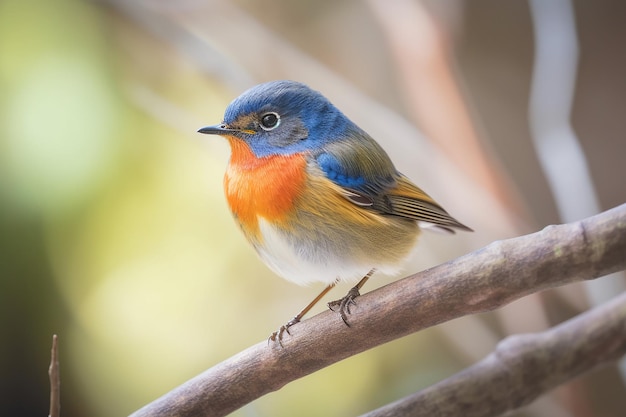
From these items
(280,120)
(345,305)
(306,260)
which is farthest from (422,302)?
(280,120)

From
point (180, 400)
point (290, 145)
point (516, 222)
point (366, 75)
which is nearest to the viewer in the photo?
point (180, 400)

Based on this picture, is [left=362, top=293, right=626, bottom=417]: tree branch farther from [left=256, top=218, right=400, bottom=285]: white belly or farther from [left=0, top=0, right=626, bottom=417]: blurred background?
[left=0, top=0, right=626, bottom=417]: blurred background

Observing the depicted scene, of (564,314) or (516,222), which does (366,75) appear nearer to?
(516,222)

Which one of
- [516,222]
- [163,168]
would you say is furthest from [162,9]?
[516,222]

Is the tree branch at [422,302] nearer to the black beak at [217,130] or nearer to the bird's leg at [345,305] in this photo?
the bird's leg at [345,305]

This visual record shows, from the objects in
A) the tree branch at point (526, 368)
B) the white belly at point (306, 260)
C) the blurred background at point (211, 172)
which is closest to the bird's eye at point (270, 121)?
the white belly at point (306, 260)

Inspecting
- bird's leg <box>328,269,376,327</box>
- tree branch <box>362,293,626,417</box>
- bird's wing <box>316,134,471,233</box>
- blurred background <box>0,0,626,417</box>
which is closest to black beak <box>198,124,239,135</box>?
bird's wing <box>316,134,471,233</box>
